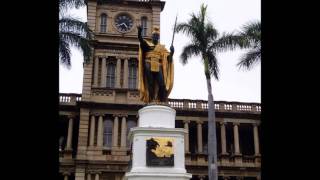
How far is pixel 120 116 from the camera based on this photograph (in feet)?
126

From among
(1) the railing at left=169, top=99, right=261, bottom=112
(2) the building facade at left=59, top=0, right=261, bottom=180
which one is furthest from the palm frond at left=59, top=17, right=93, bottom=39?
(1) the railing at left=169, top=99, right=261, bottom=112

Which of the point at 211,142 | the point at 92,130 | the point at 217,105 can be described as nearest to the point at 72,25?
the point at 211,142

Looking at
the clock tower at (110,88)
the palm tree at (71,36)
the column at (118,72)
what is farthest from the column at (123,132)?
the palm tree at (71,36)

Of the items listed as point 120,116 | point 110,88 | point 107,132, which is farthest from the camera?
point 110,88

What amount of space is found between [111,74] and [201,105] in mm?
8054

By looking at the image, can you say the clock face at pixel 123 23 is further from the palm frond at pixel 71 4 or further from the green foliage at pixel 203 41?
the palm frond at pixel 71 4

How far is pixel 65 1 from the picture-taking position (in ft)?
68.4

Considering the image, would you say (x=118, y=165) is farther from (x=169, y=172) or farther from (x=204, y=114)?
(x=169, y=172)

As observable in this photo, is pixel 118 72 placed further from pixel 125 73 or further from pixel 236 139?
pixel 236 139

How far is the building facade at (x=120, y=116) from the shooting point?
1455 inches
